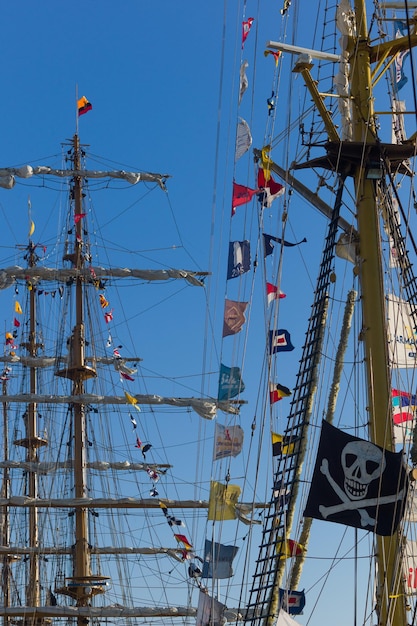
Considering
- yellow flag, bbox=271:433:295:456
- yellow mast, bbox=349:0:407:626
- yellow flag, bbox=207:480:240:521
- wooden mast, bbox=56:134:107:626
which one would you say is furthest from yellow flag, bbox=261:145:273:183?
wooden mast, bbox=56:134:107:626

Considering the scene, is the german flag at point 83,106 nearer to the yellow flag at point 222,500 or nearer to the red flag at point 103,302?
the red flag at point 103,302

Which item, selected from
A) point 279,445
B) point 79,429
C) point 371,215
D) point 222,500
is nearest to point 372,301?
point 371,215

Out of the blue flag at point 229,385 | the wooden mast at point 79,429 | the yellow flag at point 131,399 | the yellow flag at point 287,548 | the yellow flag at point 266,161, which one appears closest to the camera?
the yellow flag at point 287,548

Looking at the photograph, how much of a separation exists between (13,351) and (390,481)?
143 ft

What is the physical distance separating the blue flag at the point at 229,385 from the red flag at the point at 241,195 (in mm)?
3288

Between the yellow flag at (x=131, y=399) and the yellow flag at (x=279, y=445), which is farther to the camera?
the yellow flag at (x=131, y=399)

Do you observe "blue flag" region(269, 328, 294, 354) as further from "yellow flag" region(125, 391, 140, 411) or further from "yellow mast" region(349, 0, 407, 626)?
"yellow flag" region(125, 391, 140, 411)

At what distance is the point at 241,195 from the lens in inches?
876

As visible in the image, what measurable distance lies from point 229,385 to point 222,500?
2253 millimetres

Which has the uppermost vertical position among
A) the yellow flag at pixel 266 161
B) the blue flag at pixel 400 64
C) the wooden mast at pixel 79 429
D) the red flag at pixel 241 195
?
the blue flag at pixel 400 64

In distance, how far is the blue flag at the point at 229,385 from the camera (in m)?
23.5

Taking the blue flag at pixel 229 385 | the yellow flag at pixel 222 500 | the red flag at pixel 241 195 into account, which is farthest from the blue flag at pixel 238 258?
the yellow flag at pixel 222 500

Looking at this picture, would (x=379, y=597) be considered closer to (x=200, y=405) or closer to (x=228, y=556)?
(x=228, y=556)

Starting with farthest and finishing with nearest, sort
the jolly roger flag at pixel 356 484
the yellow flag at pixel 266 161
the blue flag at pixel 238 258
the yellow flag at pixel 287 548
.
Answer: the blue flag at pixel 238 258 < the yellow flag at pixel 266 161 < the yellow flag at pixel 287 548 < the jolly roger flag at pixel 356 484
